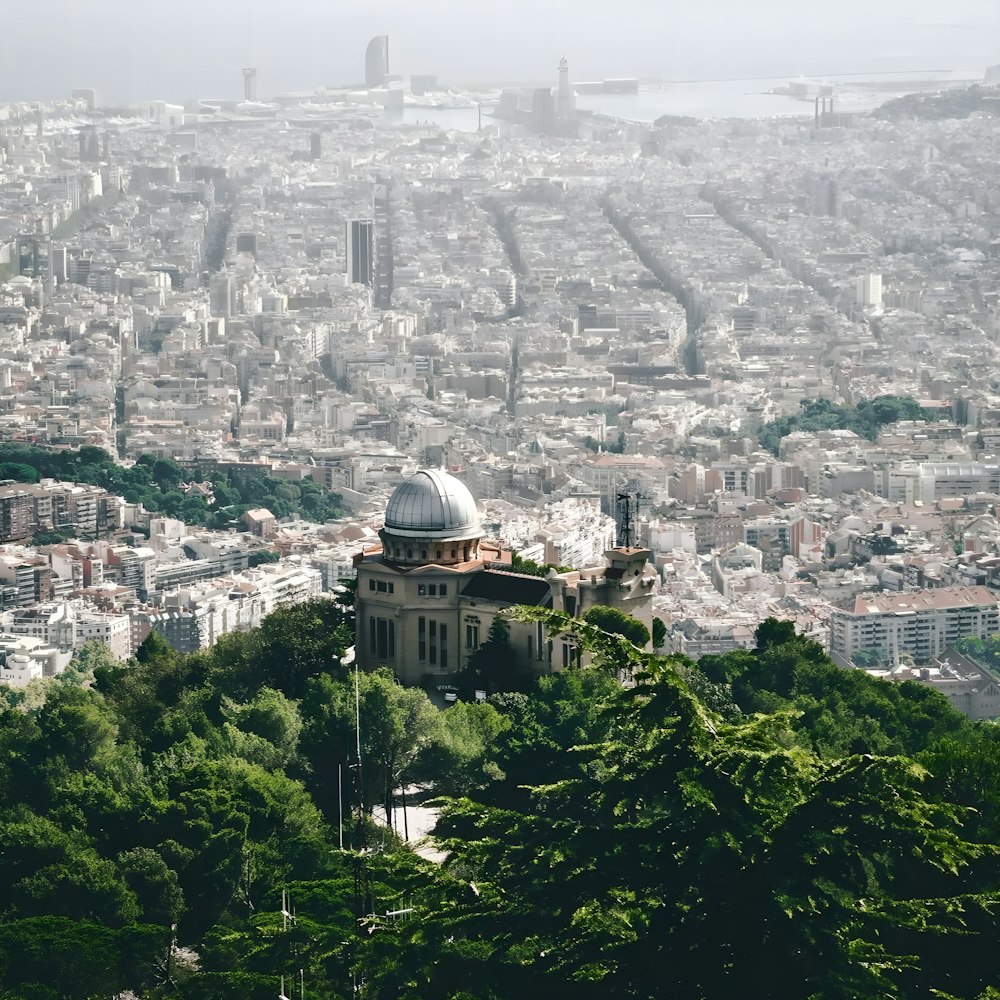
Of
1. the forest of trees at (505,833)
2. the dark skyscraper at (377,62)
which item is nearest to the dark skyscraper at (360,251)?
the dark skyscraper at (377,62)

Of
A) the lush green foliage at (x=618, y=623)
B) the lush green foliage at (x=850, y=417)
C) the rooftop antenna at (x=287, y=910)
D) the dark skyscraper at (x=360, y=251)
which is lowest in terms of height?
the lush green foliage at (x=850, y=417)

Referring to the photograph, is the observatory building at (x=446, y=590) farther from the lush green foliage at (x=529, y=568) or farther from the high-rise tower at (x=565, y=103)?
the high-rise tower at (x=565, y=103)

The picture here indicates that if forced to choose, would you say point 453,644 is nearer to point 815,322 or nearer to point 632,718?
point 632,718

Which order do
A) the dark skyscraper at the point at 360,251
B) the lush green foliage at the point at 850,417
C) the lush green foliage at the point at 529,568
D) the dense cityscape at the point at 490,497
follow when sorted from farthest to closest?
the dark skyscraper at the point at 360,251, the lush green foliage at the point at 850,417, the lush green foliage at the point at 529,568, the dense cityscape at the point at 490,497

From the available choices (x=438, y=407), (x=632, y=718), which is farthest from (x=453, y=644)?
(x=438, y=407)

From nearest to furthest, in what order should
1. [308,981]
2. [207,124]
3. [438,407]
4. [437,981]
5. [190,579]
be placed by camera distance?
[437,981]
[308,981]
[190,579]
[438,407]
[207,124]

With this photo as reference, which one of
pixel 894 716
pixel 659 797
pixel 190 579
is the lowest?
pixel 190 579

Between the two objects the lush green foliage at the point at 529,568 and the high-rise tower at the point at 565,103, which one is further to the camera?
the high-rise tower at the point at 565,103

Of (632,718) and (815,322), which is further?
(815,322)
